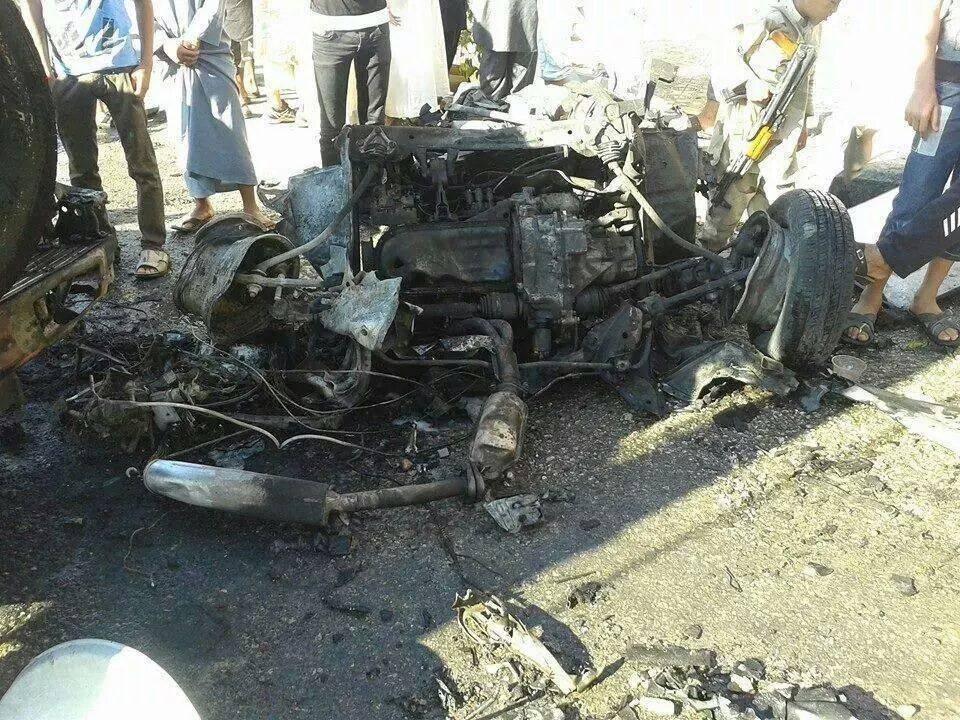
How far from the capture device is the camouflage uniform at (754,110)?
453 cm

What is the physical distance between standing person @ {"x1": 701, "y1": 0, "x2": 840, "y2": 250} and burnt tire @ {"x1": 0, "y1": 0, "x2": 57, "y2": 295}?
395cm

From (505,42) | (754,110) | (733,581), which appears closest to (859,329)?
(754,110)

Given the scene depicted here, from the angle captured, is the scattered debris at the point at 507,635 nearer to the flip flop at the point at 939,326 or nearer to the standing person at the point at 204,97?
the flip flop at the point at 939,326

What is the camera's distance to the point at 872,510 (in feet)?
9.76

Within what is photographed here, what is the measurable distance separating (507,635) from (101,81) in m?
4.38

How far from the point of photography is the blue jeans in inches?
154

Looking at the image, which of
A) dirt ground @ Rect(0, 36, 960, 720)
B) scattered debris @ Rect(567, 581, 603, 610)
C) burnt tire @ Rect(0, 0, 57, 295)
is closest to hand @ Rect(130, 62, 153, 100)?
dirt ground @ Rect(0, 36, 960, 720)

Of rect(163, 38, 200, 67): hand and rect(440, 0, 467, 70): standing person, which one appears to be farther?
rect(440, 0, 467, 70): standing person

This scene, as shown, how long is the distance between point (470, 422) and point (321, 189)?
1.51 metres

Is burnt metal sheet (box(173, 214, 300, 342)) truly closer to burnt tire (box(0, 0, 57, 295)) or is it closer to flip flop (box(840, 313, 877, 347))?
burnt tire (box(0, 0, 57, 295))

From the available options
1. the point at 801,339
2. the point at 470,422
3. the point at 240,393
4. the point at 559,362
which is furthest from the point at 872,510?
the point at 240,393

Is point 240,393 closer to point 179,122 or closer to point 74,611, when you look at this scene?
point 74,611

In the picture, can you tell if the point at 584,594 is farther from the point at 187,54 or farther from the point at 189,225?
the point at 189,225

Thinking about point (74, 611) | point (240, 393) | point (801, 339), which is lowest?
point (74, 611)
